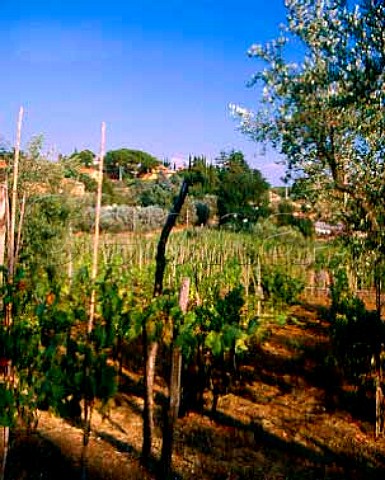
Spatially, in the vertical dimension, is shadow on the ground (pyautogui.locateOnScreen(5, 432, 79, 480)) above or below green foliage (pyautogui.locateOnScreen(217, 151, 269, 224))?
below

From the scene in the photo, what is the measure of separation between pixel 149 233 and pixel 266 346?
10875mm

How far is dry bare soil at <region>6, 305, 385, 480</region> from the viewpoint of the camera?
627cm

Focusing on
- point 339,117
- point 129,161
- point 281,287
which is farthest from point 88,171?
point 129,161

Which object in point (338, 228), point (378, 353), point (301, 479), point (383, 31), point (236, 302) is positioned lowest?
point (301, 479)

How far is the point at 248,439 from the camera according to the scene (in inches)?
295

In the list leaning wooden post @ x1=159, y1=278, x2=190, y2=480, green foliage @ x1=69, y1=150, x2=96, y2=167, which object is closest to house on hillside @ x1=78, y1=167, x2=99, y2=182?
green foliage @ x1=69, y1=150, x2=96, y2=167

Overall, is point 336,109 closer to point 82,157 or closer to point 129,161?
point 82,157

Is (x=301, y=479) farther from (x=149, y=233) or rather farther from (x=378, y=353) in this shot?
(x=149, y=233)

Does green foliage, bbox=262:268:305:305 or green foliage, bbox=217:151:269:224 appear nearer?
green foliage, bbox=262:268:305:305

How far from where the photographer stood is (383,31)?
21.4 ft

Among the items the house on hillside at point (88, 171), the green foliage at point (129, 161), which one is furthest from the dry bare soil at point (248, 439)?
the green foliage at point (129, 161)

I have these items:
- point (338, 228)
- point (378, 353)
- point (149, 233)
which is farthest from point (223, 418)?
point (149, 233)

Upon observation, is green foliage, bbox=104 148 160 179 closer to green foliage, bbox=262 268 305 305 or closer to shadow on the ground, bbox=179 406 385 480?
green foliage, bbox=262 268 305 305

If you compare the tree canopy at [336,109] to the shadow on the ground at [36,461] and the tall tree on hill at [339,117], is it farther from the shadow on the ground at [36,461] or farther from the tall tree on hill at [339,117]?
the shadow on the ground at [36,461]
